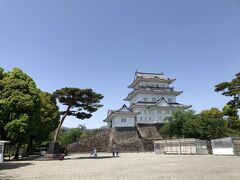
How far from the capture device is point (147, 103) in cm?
5744

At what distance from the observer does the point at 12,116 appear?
1007 inches

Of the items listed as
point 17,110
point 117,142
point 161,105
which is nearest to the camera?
point 17,110

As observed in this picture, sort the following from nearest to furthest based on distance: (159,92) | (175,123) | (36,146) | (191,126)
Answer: (191,126)
(175,123)
(36,146)
(159,92)

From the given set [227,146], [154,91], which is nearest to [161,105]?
[154,91]

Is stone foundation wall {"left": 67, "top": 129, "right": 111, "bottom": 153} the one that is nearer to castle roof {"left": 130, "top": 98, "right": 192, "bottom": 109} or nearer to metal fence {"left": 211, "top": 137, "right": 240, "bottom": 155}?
castle roof {"left": 130, "top": 98, "right": 192, "bottom": 109}

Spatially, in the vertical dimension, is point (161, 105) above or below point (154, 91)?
below

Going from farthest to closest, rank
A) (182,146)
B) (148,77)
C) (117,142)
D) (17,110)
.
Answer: (148,77) < (117,142) < (182,146) < (17,110)

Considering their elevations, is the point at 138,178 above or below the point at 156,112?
below

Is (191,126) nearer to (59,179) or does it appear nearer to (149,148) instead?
(149,148)

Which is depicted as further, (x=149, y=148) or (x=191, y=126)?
(x=149, y=148)

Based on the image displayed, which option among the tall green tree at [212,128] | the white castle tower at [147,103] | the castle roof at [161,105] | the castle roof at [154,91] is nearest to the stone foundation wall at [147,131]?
the white castle tower at [147,103]

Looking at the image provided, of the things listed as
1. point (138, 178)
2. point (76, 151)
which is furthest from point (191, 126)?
point (138, 178)

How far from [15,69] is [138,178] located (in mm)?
26654

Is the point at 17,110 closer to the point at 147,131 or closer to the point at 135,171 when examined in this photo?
the point at 135,171
